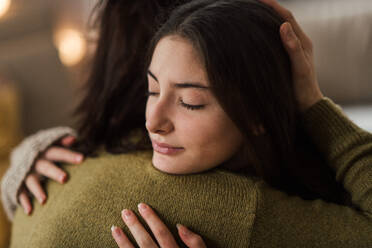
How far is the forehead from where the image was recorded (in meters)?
0.69

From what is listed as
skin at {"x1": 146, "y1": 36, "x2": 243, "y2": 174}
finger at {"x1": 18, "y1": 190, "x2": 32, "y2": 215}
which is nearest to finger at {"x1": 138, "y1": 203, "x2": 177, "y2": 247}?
skin at {"x1": 146, "y1": 36, "x2": 243, "y2": 174}

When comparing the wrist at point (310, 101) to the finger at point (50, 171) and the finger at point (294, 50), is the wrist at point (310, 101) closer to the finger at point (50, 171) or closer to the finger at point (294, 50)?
the finger at point (294, 50)

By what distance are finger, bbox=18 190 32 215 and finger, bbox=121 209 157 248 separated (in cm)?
35

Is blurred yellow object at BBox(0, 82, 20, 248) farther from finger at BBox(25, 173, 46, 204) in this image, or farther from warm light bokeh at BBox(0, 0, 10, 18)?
finger at BBox(25, 173, 46, 204)

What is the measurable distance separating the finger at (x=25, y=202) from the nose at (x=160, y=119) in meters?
0.45

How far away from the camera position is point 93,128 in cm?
114

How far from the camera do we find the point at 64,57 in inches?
86.6

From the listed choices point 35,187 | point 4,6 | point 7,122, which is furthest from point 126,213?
point 4,6

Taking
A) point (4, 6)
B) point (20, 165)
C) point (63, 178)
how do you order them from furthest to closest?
1. point (4, 6)
2. point (20, 165)
3. point (63, 178)

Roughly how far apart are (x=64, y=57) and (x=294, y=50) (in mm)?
1783

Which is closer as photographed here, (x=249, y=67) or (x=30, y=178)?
(x=249, y=67)

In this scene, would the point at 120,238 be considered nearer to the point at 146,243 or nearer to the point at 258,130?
the point at 146,243

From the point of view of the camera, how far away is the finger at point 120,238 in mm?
708

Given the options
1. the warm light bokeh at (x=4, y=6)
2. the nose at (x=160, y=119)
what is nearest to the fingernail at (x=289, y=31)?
the nose at (x=160, y=119)
